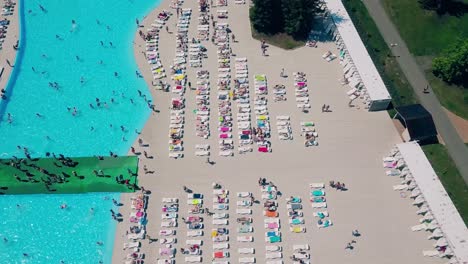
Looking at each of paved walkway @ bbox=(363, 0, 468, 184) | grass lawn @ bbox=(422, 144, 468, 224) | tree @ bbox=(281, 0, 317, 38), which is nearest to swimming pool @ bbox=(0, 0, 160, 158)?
tree @ bbox=(281, 0, 317, 38)

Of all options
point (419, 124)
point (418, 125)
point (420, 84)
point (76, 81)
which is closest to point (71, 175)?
point (76, 81)

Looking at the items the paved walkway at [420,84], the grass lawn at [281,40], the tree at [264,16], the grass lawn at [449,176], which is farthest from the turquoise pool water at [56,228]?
the paved walkway at [420,84]

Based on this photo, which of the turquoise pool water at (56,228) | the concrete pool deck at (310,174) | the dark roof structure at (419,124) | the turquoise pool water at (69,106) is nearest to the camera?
the turquoise pool water at (56,228)

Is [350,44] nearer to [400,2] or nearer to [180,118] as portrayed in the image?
[400,2]

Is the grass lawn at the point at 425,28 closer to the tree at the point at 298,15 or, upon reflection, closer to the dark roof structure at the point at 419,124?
the dark roof structure at the point at 419,124

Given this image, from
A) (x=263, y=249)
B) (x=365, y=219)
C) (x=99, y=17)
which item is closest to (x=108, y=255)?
(x=263, y=249)

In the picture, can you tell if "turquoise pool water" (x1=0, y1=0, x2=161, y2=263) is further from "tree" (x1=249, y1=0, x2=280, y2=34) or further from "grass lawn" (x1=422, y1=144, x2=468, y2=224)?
"grass lawn" (x1=422, y1=144, x2=468, y2=224)
